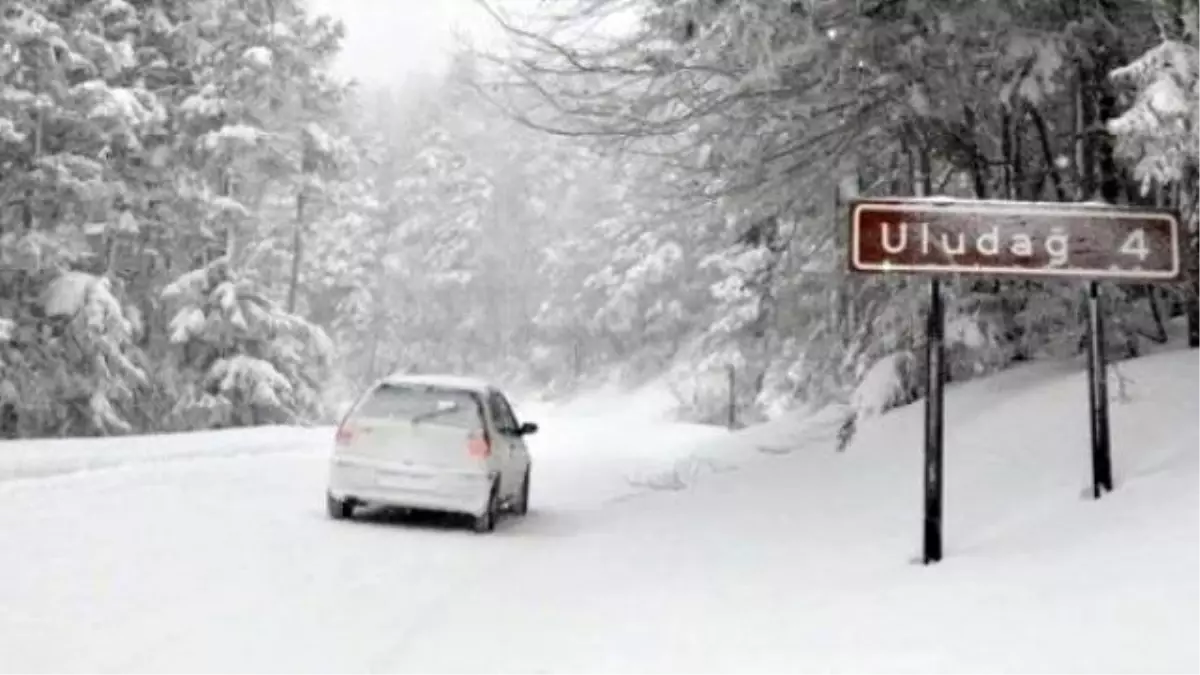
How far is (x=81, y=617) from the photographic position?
7.76 m

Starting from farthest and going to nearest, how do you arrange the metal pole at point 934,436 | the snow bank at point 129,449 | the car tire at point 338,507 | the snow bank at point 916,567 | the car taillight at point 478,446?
the snow bank at point 129,449 → the car tire at point 338,507 → the car taillight at point 478,446 → the metal pole at point 934,436 → the snow bank at point 916,567

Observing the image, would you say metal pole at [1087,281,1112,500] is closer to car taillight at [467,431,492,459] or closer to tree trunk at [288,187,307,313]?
car taillight at [467,431,492,459]

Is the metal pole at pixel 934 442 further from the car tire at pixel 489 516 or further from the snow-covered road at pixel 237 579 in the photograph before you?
the car tire at pixel 489 516

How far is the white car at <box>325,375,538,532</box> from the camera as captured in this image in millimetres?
13039

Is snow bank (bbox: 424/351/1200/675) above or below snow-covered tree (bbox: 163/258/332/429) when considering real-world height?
below

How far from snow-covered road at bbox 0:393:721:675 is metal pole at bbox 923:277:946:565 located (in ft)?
9.47

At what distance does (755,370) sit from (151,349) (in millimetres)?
18257

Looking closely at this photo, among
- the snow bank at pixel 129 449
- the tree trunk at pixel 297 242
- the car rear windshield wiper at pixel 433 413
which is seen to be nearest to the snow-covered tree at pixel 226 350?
the snow bank at pixel 129 449

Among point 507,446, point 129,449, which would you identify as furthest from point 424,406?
point 129,449

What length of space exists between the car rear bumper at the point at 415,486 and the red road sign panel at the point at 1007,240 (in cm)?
644

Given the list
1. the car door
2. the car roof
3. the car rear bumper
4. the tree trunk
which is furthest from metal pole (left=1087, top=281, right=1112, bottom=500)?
the tree trunk

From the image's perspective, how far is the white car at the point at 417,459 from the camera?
13.0 meters

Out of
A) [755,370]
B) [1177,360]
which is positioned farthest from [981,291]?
[755,370]

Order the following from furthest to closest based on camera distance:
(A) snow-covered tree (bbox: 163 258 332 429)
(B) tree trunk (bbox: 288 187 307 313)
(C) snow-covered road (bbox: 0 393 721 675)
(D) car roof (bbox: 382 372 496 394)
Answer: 1. (B) tree trunk (bbox: 288 187 307 313)
2. (A) snow-covered tree (bbox: 163 258 332 429)
3. (D) car roof (bbox: 382 372 496 394)
4. (C) snow-covered road (bbox: 0 393 721 675)
